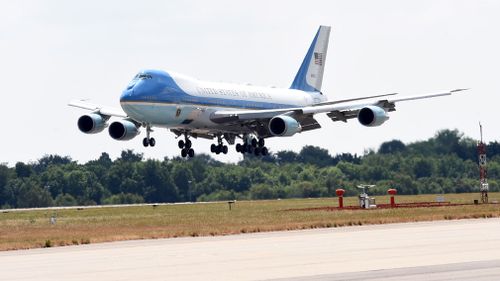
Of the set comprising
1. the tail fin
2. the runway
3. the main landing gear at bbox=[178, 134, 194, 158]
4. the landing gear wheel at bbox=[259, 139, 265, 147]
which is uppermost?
the tail fin

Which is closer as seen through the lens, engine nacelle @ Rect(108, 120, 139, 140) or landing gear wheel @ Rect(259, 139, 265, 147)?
engine nacelle @ Rect(108, 120, 139, 140)

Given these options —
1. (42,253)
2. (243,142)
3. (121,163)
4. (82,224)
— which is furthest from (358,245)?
(121,163)

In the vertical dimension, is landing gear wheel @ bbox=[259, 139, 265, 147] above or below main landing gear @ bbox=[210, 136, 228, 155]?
above

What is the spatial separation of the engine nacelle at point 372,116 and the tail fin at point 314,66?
15737 mm

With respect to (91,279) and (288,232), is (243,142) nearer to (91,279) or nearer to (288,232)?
(288,232)

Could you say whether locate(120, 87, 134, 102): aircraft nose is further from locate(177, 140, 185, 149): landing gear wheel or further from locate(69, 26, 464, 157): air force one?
locate(177, 140, 185, 149): landing gear wheel

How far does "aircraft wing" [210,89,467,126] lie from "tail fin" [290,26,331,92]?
1073cm

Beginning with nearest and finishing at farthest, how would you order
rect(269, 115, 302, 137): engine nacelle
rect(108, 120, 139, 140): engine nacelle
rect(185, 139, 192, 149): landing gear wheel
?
rect(269, 115, 302, 137): engine nacelle
rect(108, 120, 139, 140): engine nacelle
rect(185, 139, 192, 149): landing gear wheel

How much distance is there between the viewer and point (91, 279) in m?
31.2

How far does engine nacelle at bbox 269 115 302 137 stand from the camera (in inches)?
2844

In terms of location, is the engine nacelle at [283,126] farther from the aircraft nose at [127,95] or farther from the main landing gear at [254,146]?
the aircraft nose at [127,95]

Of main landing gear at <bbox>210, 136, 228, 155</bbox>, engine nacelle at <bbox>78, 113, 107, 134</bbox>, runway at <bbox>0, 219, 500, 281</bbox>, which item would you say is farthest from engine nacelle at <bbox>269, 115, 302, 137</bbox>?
runway at <bbox>0, 219, 500, 281</bbox>

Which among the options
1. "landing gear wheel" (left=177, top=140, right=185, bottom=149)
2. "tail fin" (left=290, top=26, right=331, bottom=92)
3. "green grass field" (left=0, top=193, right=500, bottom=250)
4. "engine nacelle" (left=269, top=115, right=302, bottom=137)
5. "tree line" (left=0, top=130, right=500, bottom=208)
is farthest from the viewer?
"tree line" (left=0, top=130, right=500, bottom=208)

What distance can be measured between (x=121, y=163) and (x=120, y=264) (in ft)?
268
